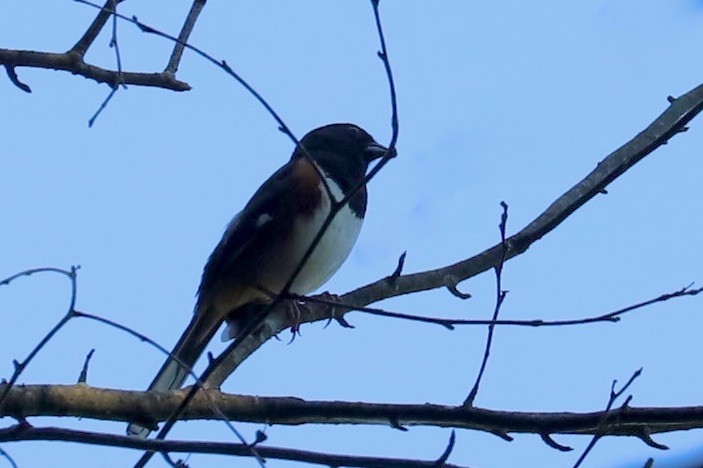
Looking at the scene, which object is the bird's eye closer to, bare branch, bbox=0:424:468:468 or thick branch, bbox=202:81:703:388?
thick branch, bbox=202:81:703:388

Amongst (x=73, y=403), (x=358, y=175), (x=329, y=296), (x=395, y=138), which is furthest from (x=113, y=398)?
(x=358, y=175)

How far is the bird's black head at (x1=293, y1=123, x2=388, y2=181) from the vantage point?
5.24m

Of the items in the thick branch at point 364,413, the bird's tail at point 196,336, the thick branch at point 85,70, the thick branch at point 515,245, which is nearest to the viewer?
the thick branch at point 364,413

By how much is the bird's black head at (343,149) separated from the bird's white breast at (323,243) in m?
0.45

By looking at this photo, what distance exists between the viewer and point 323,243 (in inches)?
180

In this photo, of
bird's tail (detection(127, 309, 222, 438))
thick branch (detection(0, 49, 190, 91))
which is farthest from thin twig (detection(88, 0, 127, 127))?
bird's tail (detection(127, 309, 222, 438))

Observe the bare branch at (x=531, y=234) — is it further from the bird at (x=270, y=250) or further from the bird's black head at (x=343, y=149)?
the bird's black head at (x=343, y=149)

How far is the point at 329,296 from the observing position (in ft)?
14.2

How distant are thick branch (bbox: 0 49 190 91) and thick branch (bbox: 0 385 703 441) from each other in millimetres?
812

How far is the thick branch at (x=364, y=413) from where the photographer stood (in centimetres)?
251

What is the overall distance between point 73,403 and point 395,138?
3.24 feet

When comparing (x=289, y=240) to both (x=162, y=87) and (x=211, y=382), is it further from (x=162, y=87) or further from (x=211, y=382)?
(x=162, y=87)

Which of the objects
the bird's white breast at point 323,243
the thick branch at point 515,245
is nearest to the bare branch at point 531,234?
the thick branch at point 515,245

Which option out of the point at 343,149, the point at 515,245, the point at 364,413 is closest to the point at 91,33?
the point at 364,413
